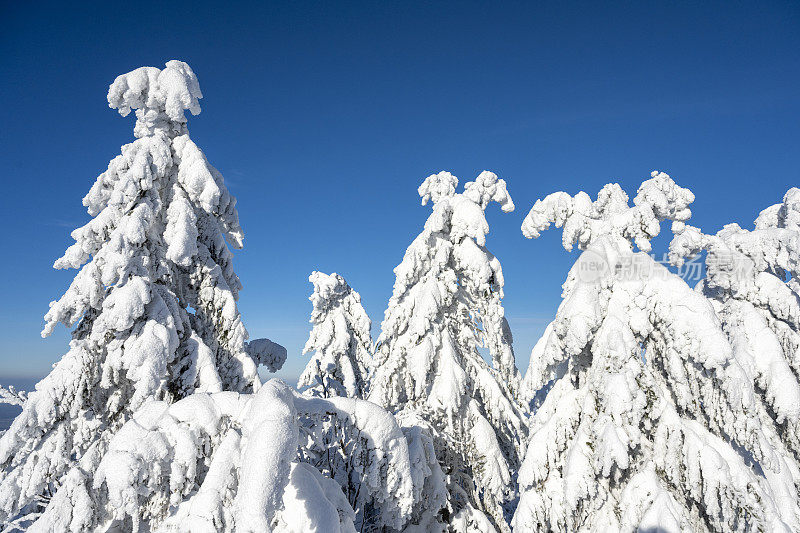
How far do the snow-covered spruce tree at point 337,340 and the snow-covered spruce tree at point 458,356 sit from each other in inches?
404

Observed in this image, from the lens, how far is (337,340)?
2272 centimetres

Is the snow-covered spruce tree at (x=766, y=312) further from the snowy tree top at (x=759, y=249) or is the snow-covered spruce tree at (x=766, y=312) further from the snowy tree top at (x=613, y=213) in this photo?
the snowy tree top at (x=613, y=213)

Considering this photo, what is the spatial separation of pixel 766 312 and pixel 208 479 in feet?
48.4

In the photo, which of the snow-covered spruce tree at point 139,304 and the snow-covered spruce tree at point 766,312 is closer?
the snow-covered spruce tree at point 139,304

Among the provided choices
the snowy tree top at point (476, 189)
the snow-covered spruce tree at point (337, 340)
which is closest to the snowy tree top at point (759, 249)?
the snowy tree top at point (476, 189)

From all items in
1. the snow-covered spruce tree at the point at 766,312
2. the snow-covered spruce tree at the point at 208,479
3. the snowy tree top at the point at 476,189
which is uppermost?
the snowy tree top at the point at 476,189

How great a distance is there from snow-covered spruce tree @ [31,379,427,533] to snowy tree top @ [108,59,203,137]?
7.46 m

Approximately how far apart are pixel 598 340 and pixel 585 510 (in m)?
3.51

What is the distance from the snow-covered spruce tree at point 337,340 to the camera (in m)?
22.6

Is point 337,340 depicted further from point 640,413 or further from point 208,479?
point 208,479

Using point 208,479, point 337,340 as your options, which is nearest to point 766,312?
point 208,479

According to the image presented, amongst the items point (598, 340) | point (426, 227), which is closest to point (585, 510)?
point (598, 340)

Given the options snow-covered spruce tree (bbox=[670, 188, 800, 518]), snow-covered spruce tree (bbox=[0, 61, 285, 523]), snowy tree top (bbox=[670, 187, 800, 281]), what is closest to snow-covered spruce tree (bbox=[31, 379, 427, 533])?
snow-covered spruce tree (bbox=[0, 61, 285, 523])

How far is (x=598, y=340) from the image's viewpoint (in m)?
9.45
